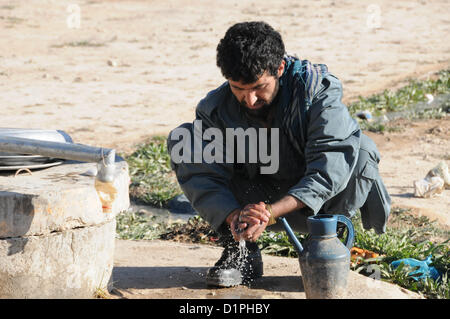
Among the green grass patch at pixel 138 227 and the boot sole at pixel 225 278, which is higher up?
the boot sole at pixel 225 278

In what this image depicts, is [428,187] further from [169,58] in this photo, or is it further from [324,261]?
[169,58]

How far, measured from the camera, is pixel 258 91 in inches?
130

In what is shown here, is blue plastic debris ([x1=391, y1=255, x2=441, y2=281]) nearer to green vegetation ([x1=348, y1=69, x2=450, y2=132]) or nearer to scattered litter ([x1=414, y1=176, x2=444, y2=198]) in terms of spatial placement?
scattered litter ([x1=414, y1=176, x2=444, y2=198])

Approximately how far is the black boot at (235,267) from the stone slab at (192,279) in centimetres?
4

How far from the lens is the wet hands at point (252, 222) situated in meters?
3.04

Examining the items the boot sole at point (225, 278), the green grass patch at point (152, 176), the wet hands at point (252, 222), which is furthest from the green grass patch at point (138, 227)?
the wet hands at point (252, 222)

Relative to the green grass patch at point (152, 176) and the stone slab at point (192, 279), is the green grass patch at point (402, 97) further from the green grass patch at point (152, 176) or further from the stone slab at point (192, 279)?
the stone slab at point (192, 279)

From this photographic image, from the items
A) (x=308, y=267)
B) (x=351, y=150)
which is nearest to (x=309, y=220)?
(x=308, y=267)

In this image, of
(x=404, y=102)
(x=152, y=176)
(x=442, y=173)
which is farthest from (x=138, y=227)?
(x=404, y=102)

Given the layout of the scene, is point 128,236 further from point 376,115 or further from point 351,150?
point 376,115

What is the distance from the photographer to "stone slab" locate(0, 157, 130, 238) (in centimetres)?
298

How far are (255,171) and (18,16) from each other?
30.2 feet

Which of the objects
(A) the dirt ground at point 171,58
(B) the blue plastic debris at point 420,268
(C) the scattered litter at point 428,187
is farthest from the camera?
(A) the dirt ground at point 171,58

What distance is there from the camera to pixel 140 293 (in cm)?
345
